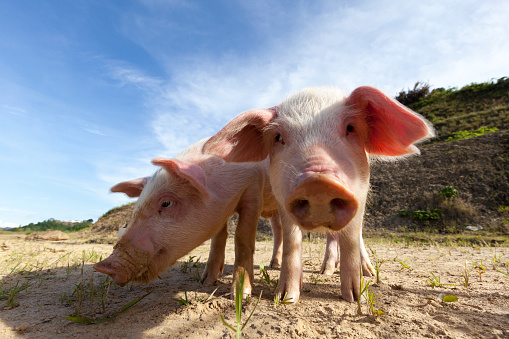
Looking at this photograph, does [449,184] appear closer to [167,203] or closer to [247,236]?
[247,236]

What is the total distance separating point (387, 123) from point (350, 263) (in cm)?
118

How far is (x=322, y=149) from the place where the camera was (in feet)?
6.88

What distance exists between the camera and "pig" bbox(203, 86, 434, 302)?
1.85m

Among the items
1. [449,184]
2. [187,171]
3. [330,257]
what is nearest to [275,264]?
[330,257]

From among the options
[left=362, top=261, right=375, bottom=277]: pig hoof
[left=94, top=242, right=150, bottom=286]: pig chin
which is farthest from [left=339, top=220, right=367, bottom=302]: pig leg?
[left=94, top=242, right=150, bottom=286]: pig chin

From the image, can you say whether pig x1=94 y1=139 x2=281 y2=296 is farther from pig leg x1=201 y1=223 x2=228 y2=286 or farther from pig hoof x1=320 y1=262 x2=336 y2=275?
pig hoof x1=320 y1=262 x2=336 y2=275

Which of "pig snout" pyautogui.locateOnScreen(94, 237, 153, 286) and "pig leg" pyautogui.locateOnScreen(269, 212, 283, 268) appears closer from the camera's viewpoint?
"pig snout" pyautogui.locateOnScreen(94, 237, 153, 286)

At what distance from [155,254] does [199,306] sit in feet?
2.72

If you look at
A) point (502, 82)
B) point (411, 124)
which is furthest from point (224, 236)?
point (502, 82)

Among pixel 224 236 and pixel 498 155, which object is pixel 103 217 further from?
pixel 498 155

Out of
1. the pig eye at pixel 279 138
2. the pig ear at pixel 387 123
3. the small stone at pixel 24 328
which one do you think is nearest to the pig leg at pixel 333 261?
the pig ear at pixel 387 123

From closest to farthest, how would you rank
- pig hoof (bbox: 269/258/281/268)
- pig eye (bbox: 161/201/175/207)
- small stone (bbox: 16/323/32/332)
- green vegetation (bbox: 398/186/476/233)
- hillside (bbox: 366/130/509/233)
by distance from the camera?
small stone (bbox: 16/323/32/332)
pig eye (bbox: 161/201/175/207)
pig hoof (bbox: 269/258/281/268)
green vegetation (bbox: 398/186/476/233)
hillside (bbox: 366/130/509/233)

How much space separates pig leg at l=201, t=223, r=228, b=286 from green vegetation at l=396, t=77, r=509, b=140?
15.7 meters

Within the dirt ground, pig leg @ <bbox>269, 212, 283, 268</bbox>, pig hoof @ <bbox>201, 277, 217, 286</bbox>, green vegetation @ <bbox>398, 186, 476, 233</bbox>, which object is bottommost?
the dirt ground
